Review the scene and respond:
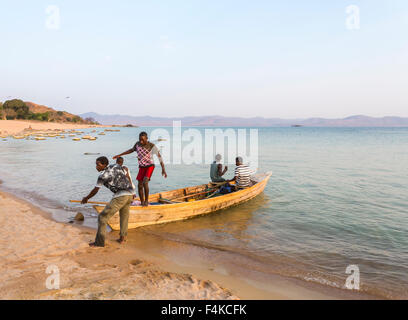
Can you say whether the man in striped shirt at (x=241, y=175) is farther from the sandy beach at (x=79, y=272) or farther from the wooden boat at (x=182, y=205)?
the sandy beach at (x=79, y=272)

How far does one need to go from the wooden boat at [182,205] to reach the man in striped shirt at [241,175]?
0.33m

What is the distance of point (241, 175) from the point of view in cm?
1127

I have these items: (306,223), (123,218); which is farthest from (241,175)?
(123,218)

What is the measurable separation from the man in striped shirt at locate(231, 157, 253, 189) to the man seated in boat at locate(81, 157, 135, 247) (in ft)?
18.7

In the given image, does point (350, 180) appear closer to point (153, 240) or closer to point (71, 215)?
point (153, 240)

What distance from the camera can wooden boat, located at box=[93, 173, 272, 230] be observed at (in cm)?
792

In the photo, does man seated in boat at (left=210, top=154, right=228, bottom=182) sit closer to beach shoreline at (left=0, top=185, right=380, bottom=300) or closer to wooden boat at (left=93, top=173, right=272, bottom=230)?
wooden boat at (left=93, top=173, right=272, bottom=230)

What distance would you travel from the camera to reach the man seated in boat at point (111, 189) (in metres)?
5.88

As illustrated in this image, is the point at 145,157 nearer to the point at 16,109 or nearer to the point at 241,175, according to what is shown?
the point at 241,175

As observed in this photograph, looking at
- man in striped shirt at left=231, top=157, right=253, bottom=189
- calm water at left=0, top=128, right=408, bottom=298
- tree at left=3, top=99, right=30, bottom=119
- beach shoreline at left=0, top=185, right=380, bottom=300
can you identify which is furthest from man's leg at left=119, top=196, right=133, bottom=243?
tree at left=3, top=99, right=30, bottom=119

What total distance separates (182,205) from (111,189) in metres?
3.25

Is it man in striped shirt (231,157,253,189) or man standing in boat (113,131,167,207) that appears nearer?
man standing in boat (113,131,167,207)

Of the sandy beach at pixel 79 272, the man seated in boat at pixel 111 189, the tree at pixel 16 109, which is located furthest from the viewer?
the tree at pixel 16 109

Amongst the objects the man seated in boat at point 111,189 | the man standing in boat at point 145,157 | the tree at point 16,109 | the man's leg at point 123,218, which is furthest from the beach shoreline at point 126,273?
the tree at point 16,109
